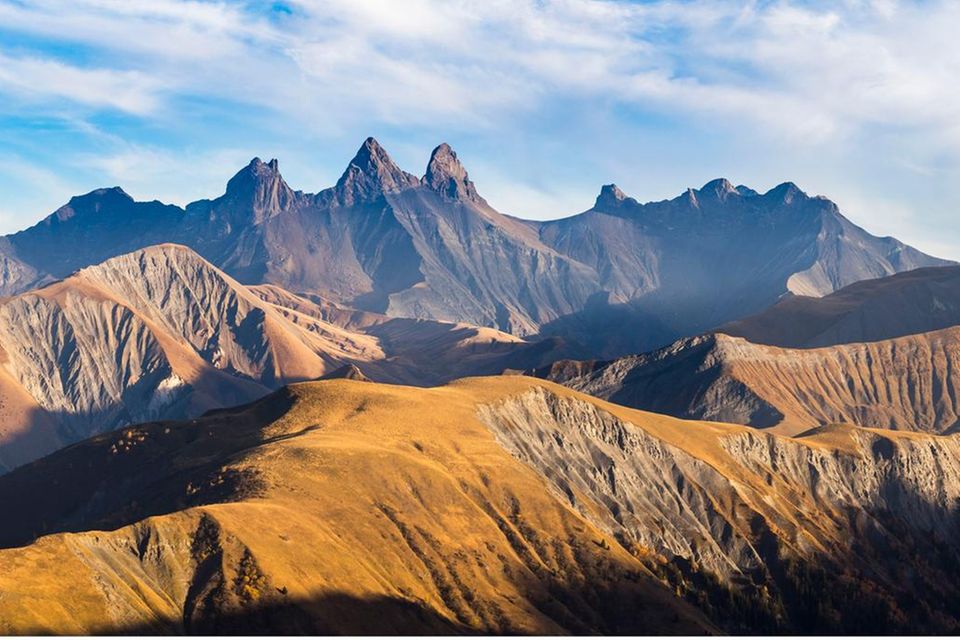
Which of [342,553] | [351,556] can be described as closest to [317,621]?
[342,553]

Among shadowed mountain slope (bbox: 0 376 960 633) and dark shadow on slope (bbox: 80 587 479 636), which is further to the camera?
dark shadow on slope (bbox: 80 587 479 636)

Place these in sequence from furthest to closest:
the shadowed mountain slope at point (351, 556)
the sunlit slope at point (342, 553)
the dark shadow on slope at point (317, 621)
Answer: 1. the dark shadow on slope at point (317, 621)
2. the shadowed mountain slope at point (351, 556)
3. the sunlit slope at point (342, 553)

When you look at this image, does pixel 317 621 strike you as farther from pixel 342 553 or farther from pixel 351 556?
pixel 351 556

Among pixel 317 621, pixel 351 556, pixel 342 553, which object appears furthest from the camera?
pixel 351 556

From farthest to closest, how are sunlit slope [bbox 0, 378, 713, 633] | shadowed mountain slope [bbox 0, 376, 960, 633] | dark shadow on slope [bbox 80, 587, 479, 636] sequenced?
dark shadow on slope [bbox 80, 587, 479, 636] → shadowed mountain slope [bbox 0, 376, 960, 633] → sunlit slope [bbox 0, 378, 713, 633]

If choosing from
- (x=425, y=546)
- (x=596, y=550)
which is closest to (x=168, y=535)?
(x=425, y=546)

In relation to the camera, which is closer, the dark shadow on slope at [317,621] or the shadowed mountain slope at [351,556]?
the shadowed mountain slope at [351,556]

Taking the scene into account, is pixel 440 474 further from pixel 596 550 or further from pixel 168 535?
pixel 168 535

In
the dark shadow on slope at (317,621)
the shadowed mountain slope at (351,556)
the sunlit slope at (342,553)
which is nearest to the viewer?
the sunlit slope at (342,553)

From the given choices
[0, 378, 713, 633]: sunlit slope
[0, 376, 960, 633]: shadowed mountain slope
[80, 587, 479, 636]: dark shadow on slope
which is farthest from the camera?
[80, 587, 479, 636]: dark shadow on slope
